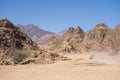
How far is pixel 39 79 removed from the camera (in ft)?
55.6

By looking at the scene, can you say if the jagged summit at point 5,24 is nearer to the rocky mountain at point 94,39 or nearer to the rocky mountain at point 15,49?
the rocky mountain at point 15,49

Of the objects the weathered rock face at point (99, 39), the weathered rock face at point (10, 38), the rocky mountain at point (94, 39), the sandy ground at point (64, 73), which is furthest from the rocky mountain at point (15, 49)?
the weathered rock face at point (99, 39)

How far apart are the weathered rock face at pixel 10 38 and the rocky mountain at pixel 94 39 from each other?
169 feet

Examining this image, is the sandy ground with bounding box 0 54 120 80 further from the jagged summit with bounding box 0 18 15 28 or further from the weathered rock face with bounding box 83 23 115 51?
the weathered rock face with bounding box 83 23 115 51

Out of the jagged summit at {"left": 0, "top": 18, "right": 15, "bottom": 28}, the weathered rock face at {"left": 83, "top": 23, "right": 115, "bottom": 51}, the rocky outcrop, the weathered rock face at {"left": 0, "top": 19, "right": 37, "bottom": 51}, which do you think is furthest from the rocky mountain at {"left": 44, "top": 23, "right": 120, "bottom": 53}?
the jagged summit at {"left": 0, "top": 18, "right": 15, "bottom": 28}

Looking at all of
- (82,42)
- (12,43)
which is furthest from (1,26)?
(82,42)

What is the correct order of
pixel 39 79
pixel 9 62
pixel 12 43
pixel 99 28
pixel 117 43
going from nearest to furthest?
pixel 39 79
pixel 9 62
pixel 12 43
pixel 117 43
pixel 99 28

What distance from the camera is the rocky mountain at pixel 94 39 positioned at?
308 feet

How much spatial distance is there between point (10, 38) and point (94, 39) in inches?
2689

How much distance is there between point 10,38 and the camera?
35.6m

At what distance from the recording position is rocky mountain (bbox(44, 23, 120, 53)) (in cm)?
9394

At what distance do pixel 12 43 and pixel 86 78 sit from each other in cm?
2024

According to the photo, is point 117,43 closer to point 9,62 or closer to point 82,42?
point 82,42

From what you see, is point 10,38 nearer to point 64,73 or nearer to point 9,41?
point 9,41
